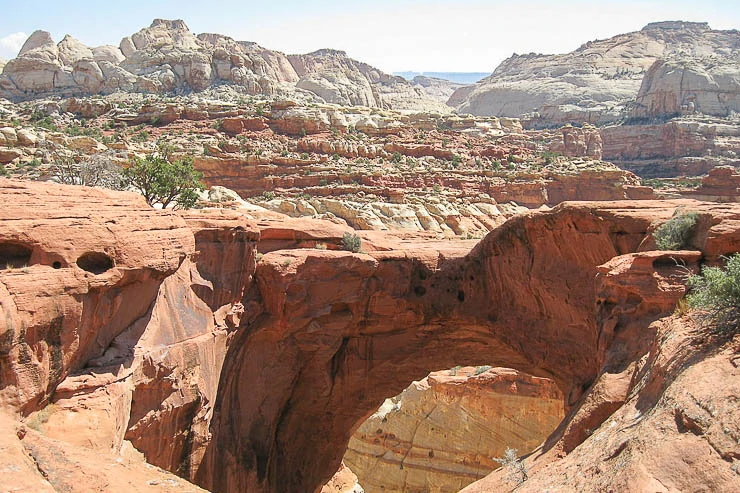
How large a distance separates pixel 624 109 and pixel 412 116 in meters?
51.4

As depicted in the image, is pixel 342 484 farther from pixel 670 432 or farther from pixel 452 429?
pixel 670 432

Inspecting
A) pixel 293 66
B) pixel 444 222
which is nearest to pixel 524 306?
pixel 444 222

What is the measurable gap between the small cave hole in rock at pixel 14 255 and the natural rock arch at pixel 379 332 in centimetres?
718

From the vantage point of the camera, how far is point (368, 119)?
71750 millimetres

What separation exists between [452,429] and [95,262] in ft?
61.8

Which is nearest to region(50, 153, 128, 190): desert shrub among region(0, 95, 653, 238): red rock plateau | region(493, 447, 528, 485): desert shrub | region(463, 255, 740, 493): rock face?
region(0, 95, 653, 238): red rock plateau

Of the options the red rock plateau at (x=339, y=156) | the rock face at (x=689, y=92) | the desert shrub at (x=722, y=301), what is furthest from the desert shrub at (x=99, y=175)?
the rock face at (x=689, y=92)

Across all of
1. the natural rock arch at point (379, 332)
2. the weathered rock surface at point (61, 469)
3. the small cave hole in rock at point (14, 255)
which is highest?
the small cave hole in rock at point (14, 255)

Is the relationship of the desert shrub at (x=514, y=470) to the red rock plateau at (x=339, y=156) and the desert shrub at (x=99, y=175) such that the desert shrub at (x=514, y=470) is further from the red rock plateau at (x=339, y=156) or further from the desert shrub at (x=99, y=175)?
the red rock plateau at (x=339, y=156)

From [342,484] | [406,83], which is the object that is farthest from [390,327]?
[406,83]

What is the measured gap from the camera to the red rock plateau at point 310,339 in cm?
753

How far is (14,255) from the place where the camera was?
10250 millimetres

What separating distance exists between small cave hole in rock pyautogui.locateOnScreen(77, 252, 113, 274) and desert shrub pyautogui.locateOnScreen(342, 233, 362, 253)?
31.4ft

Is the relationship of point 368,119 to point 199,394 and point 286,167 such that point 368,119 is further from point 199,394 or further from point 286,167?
point 199,394
